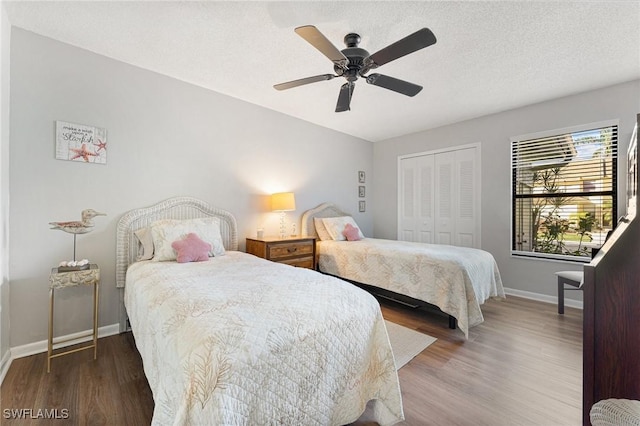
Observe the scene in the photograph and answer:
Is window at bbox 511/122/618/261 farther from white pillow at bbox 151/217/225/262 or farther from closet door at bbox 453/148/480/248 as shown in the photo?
white pillow at bbox 151/217/225/262

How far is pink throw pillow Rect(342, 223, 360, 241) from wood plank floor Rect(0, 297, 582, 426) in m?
1.77

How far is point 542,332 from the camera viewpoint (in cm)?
261

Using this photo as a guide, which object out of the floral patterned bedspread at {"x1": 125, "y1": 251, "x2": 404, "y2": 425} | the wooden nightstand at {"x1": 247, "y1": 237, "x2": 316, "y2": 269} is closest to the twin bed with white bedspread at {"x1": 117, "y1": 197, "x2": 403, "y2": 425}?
the floral patterned bedspread at {"x1": 125, "y1": 251, "x2": 404, "y2": 425}

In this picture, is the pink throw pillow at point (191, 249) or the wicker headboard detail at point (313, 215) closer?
the pink throw pillow at point (191, 249)

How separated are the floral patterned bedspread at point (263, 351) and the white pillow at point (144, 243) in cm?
82

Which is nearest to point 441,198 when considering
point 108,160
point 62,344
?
point 108,160

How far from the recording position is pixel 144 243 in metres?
2.57

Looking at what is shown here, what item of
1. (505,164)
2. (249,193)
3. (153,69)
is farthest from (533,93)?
(153,69)

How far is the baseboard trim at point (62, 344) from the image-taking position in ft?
7.04

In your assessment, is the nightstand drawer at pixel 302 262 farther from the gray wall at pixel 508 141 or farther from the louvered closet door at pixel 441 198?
the gray wall at pixel 508 141

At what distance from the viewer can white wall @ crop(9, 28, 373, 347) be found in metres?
2.18

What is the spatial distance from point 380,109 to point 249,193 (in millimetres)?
2100

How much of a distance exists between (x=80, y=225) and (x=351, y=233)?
3073 millimetres

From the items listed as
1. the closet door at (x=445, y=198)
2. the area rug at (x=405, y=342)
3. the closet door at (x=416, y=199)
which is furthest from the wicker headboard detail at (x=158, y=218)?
the closet door at (x=445, y=198)
